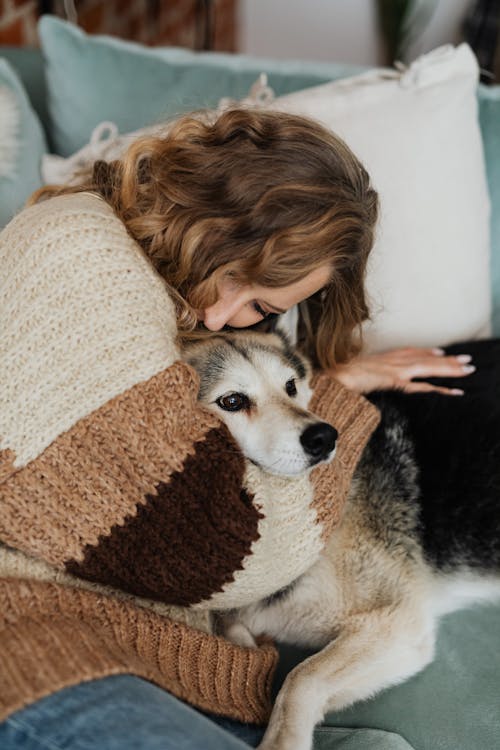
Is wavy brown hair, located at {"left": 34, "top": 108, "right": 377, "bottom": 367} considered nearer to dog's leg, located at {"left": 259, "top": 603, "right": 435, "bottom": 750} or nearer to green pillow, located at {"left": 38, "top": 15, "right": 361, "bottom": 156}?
green pillow, located at {"left": 38, "top": 15, "right": 361, "bottom": 156}

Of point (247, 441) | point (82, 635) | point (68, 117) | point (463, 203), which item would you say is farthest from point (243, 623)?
point (68, 117)

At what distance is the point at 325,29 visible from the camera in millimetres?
4250

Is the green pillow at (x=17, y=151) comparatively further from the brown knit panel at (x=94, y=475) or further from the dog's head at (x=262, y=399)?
the brown knit panel at (x=94, y=475)

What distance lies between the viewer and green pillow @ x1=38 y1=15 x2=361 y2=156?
1.76 m

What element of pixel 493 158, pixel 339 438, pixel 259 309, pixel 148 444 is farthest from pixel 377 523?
pixel 493 158

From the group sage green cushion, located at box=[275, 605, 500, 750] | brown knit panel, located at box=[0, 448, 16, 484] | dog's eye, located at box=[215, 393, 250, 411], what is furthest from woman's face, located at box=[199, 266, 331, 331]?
sage green cushion, located at box=[275, 605, 500, 750]

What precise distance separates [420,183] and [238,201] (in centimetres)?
61

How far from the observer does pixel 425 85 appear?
5.57 ft

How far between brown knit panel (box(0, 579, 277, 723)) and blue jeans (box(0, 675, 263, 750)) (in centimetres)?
2

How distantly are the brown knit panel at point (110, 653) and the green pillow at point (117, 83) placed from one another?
1156 millimetres

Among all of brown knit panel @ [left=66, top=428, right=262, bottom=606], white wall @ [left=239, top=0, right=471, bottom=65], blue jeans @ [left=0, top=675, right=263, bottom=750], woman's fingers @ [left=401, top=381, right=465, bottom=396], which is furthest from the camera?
white wall @ [left=239, top=0, right=471, bottom=65]

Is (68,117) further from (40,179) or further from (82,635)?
(82,635)

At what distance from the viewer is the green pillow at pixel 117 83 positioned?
5.76 feet

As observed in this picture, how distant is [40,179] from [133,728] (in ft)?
4.09
